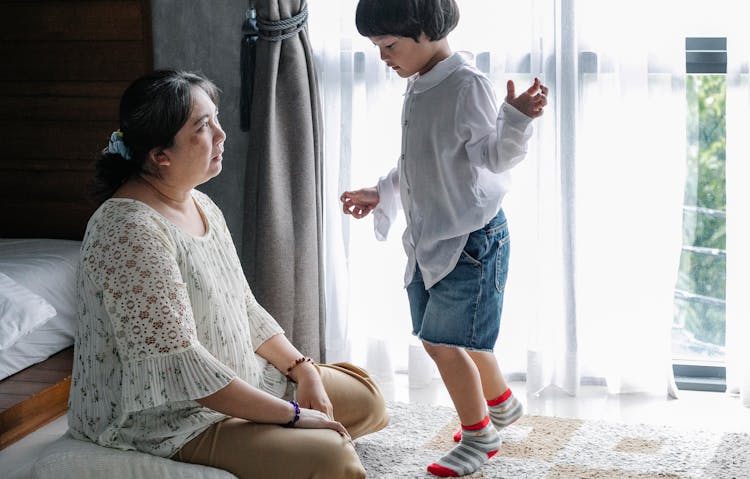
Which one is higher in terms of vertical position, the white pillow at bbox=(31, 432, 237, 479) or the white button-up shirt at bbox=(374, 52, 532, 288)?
the white button-up shirt at bbox=(374, 52, 532, 288)

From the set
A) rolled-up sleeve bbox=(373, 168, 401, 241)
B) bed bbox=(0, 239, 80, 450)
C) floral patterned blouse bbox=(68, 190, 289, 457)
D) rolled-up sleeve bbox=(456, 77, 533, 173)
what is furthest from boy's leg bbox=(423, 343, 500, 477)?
bed bbox=(0, 239, 80, 450)

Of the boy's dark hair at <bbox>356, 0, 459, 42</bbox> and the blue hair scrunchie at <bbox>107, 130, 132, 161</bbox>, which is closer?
the blue hair scrunchie at <bbox>107, 130, 132, 161</bbox>

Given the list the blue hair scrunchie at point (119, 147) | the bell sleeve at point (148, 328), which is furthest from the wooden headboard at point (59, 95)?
the bell sleeve at point (148, 328)

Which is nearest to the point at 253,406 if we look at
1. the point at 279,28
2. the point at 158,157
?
the point at 158,157

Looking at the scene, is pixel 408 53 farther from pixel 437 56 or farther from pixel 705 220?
pixel 705 220

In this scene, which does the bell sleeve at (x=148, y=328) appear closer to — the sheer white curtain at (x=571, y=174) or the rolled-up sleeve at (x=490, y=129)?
the rolled-up sleeve at (x=490, y=129)

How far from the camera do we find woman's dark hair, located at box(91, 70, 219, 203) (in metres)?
1.83

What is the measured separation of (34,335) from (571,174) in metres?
1.66

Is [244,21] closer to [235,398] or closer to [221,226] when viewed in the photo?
[221,226]

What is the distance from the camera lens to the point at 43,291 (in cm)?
281

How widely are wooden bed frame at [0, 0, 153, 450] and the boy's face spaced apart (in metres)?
1.15

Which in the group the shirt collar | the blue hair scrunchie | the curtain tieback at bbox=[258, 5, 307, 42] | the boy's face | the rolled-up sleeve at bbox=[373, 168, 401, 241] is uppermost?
the curtain tieback at bbox=[258, 5, 307, 42]

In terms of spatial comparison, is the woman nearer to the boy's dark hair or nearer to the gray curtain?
the boy's dark hair

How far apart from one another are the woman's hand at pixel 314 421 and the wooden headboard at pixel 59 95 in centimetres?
168
